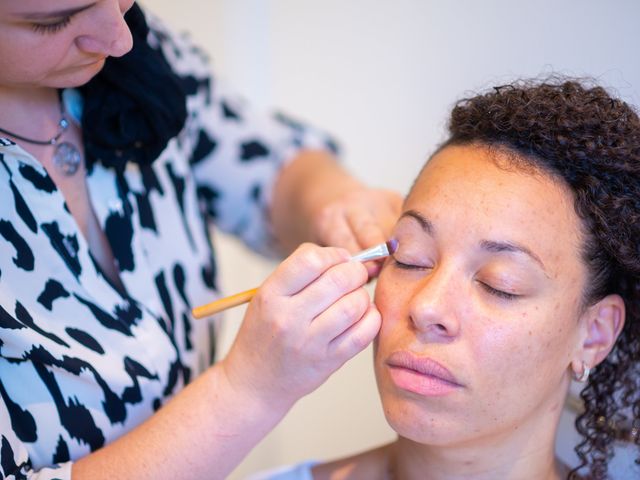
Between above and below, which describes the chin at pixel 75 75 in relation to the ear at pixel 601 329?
above

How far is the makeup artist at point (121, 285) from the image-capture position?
958 mm

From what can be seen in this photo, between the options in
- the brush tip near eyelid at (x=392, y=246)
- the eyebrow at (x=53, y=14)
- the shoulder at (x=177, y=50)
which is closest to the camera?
the eyebrow at (x=53, y=14)

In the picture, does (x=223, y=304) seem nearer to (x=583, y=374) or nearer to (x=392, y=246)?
(x=392, y=246)

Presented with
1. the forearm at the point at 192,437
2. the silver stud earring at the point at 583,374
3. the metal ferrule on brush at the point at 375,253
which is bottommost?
the forearm at the point at 192,437

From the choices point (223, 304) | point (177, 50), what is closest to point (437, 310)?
point (223, 304)

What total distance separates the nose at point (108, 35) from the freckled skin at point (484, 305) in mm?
504

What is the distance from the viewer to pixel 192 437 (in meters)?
1.02

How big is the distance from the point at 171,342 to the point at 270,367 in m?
0.29

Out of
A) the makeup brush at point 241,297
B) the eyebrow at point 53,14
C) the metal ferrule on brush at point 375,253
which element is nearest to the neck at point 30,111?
the eyebrow at point 53,14

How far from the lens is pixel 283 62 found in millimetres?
2490

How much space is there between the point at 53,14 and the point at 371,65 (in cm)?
142

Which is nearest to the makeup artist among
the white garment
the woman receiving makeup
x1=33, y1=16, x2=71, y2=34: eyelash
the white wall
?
x1=33, y1=16, x2=71, y2=34: eyelash

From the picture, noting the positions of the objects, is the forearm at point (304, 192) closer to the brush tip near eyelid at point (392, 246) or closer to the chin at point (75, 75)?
the brush tip near eyelid at point (392, 246)

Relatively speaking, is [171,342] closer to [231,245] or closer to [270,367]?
[270,367]
